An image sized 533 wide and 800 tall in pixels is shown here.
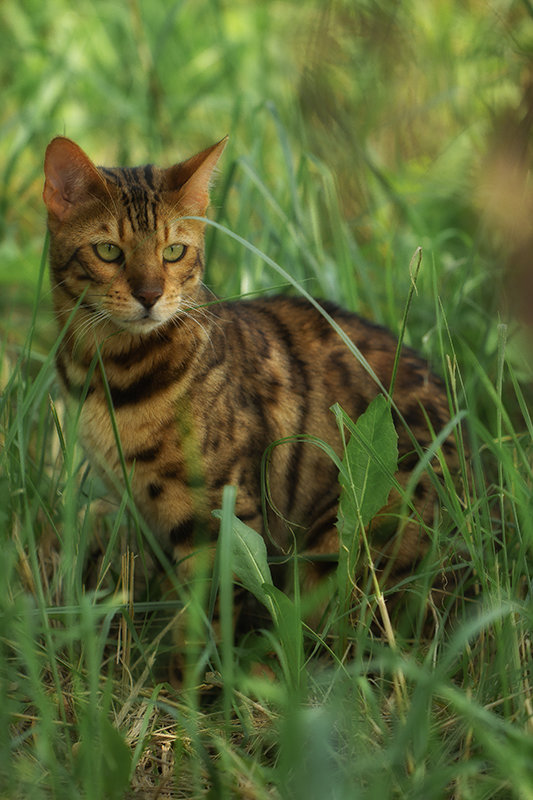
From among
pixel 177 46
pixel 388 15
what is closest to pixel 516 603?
pixel 388 15

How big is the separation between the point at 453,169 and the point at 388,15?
7.83 feet

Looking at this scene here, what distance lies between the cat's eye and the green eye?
120mm

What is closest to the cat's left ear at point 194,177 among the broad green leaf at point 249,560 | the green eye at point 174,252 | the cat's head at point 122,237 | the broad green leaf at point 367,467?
the cat's head at point 122,237

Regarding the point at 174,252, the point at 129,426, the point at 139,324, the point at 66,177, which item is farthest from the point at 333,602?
the point at 66,177

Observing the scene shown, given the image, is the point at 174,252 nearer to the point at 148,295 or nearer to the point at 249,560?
the point at 148,295

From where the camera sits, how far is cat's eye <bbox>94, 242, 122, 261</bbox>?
6.61 ft

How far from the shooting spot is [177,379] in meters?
2.10

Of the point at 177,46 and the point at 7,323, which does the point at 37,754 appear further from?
the point at 177,46

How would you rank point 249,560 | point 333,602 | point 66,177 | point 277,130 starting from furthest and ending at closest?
1. point 277,130
2. point 66,177
3. point 333,602
4. point 249,560

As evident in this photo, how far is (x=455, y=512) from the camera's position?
1.84 metres

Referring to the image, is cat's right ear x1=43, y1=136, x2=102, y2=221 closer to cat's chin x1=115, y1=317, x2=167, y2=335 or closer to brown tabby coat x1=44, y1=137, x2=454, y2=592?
brown tabby coat x1=44, y1=137, x2=454, y2=592

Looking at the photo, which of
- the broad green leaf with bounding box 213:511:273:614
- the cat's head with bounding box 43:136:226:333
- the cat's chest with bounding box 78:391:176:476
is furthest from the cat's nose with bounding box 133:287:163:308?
the broad green leaf with bounding box 213:511:273:614

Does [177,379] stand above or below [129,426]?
above

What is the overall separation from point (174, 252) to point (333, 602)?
3.13 feet
